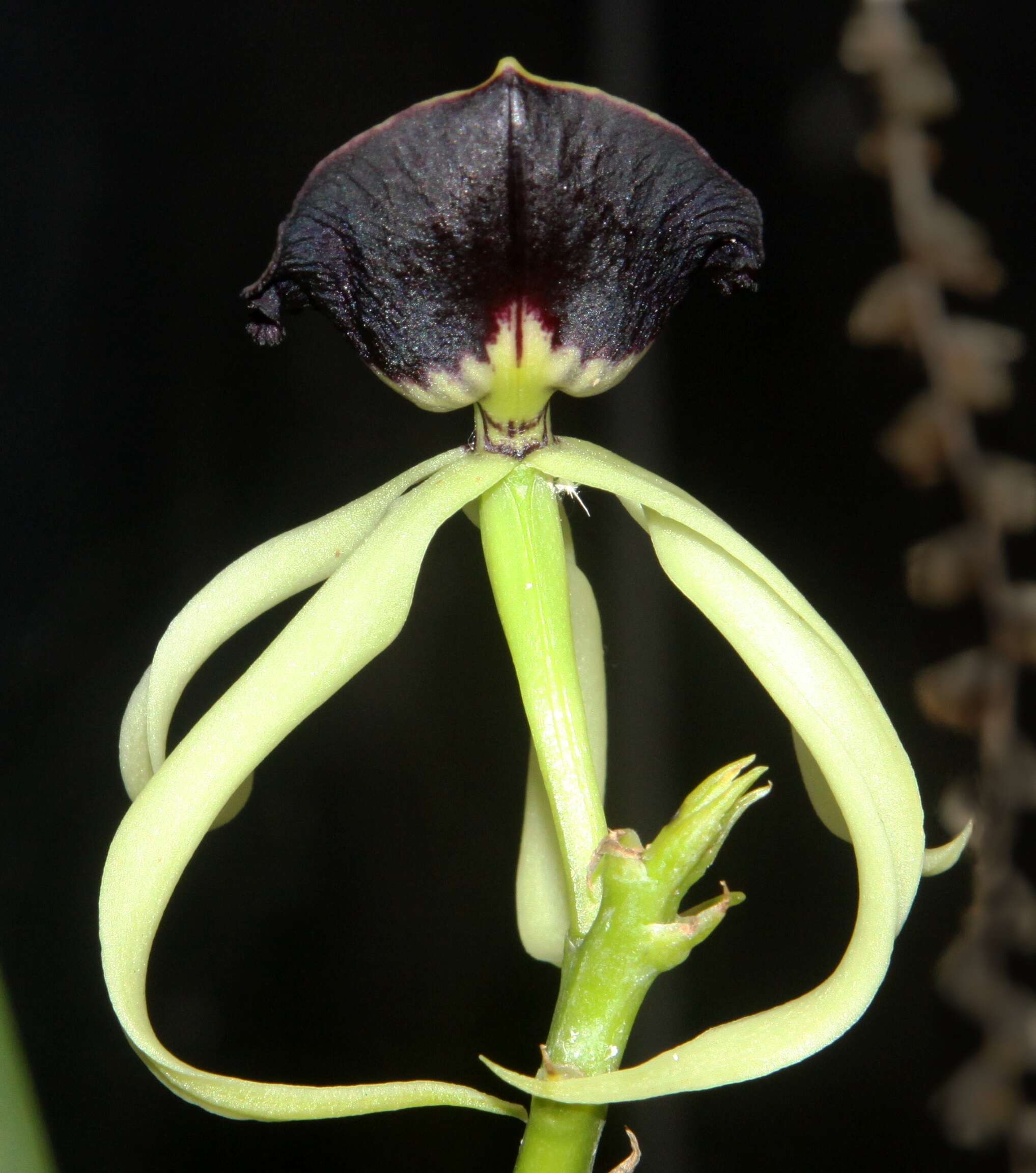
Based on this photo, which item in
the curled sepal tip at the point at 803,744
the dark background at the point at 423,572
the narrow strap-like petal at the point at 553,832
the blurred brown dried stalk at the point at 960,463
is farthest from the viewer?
the blurred brown dried stalk at the point at 960,463

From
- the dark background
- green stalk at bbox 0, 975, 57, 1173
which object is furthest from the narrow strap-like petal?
the dark background

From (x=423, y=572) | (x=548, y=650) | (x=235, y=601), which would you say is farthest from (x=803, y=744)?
(x=423, y=572)

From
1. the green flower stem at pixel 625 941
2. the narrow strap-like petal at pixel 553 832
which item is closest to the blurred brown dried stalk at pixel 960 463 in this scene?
the narrow strap-like petal at pixel 553 832

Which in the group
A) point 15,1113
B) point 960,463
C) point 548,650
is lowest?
point 15,1113

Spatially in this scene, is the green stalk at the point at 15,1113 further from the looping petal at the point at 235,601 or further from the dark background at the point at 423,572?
the dark background at the point at 423,572

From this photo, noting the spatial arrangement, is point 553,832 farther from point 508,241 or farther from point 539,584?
point 508,241

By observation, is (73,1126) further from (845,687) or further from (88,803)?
(845,687)

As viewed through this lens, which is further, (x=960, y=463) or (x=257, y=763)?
(x=960, y=463)
